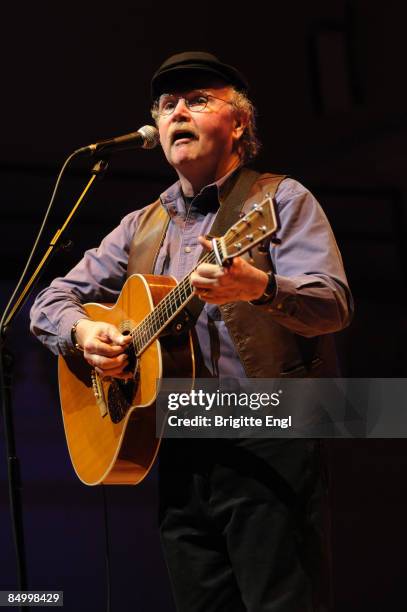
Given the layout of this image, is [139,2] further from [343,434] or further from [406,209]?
[343,434]

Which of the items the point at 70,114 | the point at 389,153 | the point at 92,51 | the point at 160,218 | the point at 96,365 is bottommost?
the point at 96,365

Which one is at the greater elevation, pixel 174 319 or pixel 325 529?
pixel 174 319

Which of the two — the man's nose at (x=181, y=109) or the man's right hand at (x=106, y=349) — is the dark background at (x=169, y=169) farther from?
the man's nose at (x=181, y=109)

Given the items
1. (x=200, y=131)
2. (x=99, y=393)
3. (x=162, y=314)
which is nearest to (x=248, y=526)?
(x=162, y=314)

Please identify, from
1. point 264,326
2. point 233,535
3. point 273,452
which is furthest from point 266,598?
point 264,326

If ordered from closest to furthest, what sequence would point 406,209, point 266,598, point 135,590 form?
point 266,598 → point 135,590 → point 406,209

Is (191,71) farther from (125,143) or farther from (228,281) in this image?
(228,281)

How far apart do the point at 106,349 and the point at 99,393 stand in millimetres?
226

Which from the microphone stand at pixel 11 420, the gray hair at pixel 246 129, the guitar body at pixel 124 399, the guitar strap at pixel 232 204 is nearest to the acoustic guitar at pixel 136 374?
the guitar body at pixel 124 399

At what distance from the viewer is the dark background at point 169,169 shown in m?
3.30

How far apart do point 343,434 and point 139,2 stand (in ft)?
7.68

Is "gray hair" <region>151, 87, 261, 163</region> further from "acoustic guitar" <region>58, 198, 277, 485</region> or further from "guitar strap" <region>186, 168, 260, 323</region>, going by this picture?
"acoustic guitar" <region>58, 198, 277, 485</region>

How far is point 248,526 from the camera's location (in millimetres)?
1828

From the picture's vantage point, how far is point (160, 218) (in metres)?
2.23
